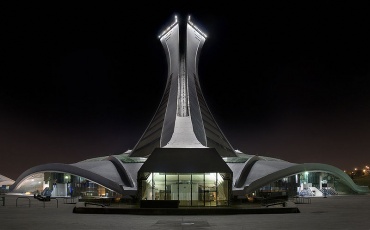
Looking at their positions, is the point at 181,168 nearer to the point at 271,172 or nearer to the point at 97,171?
the point at 97,171

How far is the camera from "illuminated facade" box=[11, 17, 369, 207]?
28.6 meters

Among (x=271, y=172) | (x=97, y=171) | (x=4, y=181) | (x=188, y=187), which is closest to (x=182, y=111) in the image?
(x=97, y=171)

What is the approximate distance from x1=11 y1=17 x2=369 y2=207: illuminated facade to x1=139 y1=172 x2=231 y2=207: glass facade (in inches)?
2.3

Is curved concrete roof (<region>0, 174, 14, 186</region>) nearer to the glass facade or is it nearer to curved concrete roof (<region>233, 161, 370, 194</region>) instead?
curved concrete roof (<region>233, 161, 370, 194</region>)

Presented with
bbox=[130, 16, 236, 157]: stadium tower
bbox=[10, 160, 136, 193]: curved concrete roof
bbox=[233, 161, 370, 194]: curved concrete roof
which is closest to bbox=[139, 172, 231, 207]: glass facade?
bbox=[130, 16, 236, 157]: stadium tower

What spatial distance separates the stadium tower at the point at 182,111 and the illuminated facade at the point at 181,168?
0.08 metres

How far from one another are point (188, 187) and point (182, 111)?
53.5ft

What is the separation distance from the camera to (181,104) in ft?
148

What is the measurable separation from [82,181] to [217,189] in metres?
19.2

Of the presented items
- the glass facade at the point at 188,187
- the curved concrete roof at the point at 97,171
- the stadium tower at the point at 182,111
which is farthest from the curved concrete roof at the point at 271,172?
the glass facade at the point at 188,187

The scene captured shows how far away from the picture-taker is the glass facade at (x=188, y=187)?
2798cm

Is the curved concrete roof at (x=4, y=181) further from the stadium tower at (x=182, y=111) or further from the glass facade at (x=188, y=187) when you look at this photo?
the glass facade at (x=188, y=187)

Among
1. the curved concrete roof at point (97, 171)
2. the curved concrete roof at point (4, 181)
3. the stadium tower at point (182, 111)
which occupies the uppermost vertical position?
the stadium tower at point (182, 111)

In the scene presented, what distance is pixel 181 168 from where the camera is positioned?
92.5ft
